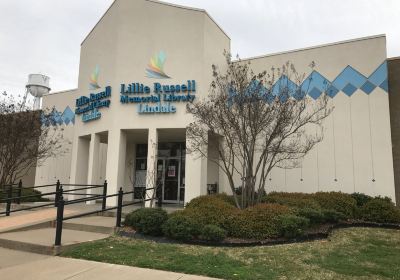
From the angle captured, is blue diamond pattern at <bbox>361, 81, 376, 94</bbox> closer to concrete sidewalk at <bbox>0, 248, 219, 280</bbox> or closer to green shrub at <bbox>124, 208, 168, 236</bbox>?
green shrub at <bbox>124, 208, 168, 236</bbox>

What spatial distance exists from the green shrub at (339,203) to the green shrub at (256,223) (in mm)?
3527

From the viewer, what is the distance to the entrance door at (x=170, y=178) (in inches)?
797

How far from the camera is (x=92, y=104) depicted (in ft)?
62.3

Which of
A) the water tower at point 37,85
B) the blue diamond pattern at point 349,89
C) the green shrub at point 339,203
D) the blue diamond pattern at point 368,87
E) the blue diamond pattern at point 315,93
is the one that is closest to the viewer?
the green shrub at point 339,203

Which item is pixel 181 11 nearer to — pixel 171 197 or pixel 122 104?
pixel 122 104

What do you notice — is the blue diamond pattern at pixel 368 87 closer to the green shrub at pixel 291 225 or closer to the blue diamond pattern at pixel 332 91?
the blue diamond pattern at pixel 332 91

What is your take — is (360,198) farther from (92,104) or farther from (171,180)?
(92,104)

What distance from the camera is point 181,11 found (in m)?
17.4

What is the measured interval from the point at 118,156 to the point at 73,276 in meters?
10.8

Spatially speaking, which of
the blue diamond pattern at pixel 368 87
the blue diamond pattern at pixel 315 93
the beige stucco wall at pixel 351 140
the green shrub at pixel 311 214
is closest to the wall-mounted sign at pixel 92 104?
the beige stucco wall at pixel 351 140

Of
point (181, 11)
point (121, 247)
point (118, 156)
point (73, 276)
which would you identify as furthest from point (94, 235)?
point (181, 11)

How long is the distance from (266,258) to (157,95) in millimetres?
11057

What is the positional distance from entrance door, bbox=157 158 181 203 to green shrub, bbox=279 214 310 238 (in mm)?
11164

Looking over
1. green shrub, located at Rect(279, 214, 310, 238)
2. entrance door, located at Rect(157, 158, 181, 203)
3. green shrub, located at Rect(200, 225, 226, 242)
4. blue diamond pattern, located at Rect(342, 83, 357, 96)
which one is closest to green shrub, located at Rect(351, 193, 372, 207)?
blue diamond pattern, located at Rect(342, 83, 357, 96)
